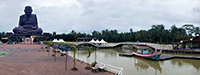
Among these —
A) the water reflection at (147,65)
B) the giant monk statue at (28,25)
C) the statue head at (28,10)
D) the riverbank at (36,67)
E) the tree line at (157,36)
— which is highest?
the statue head at (28,10)

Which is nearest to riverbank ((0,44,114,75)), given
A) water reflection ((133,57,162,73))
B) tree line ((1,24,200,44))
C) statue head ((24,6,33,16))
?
water reflection ((133,57,162,73))

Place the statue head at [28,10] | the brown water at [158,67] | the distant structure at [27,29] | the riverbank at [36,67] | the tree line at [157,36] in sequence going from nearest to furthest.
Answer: the riverbank at [36,67] → the brown water at [158,67] → the tree line at [157,36] → the distant structure at [27,29] → the statue head at [28,10]

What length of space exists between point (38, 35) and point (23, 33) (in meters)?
5.49

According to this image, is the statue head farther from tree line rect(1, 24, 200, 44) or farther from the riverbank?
the riverbank

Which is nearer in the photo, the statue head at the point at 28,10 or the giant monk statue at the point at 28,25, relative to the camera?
the giant monk statue at the point at 28,25

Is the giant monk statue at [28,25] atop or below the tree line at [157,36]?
atop

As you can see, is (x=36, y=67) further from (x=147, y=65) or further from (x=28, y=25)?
(x=28, y=25)

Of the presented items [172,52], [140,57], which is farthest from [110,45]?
[140,57]

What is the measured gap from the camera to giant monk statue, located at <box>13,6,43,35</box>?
196 feet

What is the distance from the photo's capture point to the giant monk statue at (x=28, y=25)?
59.7 m

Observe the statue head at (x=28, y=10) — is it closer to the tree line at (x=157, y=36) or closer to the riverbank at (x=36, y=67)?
the tree line at (x=157, y=36)

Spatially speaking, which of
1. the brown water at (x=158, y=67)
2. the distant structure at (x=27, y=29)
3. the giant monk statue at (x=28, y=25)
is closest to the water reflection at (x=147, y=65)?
the brown water at (x=158, y=67)

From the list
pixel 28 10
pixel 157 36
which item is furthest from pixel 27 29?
pixel 157 36

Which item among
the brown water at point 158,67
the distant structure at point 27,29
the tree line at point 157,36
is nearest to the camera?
the brown water at point 158,67
